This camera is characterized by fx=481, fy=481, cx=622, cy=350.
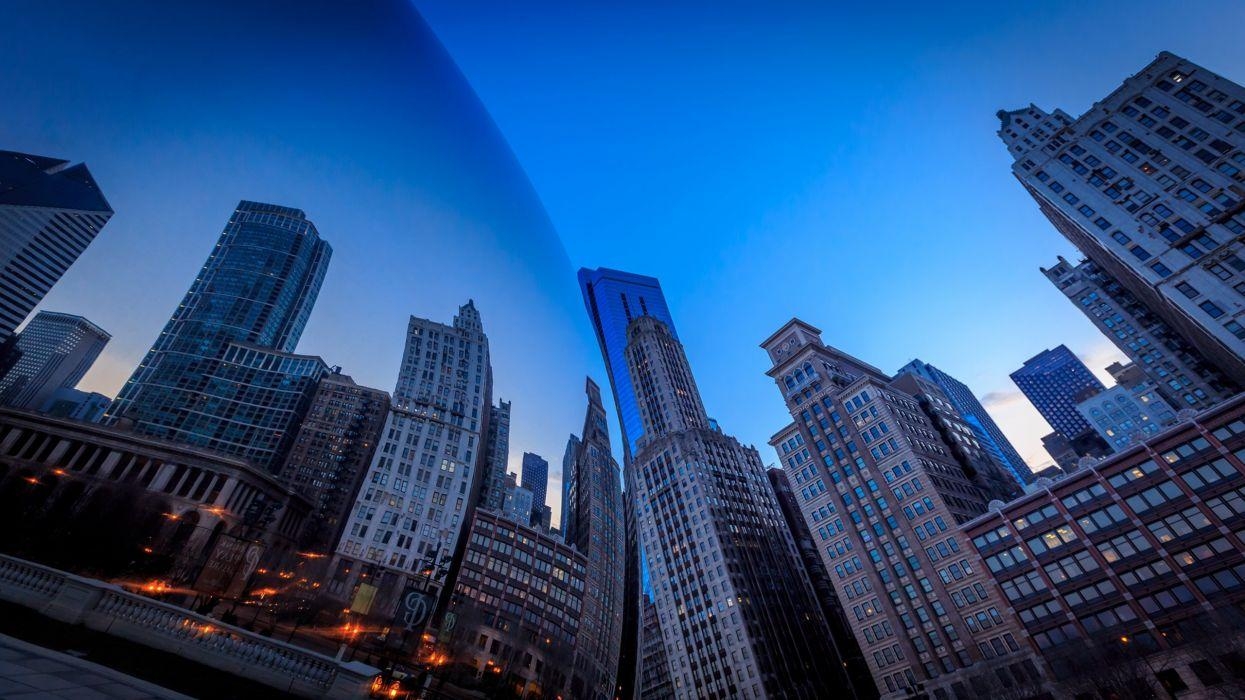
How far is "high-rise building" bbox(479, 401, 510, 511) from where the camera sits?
101m

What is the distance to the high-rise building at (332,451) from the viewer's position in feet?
264

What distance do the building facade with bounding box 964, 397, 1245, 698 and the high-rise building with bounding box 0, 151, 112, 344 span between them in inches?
2636

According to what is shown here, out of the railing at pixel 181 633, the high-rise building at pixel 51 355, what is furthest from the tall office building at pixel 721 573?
the high-rise building at pixel 51 355

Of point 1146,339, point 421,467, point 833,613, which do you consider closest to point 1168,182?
point 1146,339

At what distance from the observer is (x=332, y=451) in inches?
3565

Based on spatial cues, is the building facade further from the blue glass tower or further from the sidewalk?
the blue glass tower

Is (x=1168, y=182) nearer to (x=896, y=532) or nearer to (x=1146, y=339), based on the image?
(x=1146, y=339)

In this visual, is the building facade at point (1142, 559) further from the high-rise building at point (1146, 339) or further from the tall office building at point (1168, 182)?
the high-rise building at point (1146, 339)

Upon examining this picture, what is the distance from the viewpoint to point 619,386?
145625mm

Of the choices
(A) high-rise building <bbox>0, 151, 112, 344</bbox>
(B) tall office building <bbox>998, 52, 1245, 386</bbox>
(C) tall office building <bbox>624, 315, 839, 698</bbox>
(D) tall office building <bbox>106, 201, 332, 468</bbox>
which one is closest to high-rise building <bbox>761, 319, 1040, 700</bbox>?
(C) tall office building <bbox>624, 315, 839, 698</bbox>

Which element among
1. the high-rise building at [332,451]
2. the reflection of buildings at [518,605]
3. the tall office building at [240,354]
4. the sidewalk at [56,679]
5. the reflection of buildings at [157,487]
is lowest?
the sidewalk at [56,679]

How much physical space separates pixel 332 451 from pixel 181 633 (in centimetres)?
9160

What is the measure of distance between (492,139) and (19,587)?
1699 centimetres

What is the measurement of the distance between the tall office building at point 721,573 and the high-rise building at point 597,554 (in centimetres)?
921
